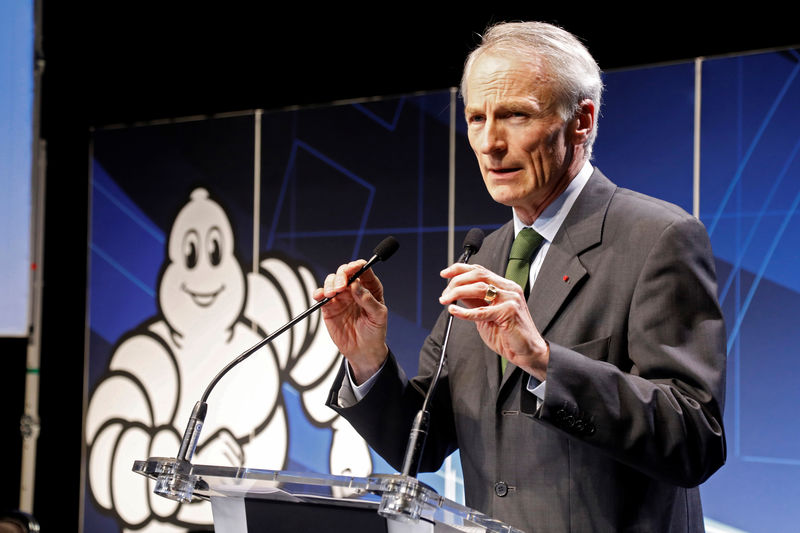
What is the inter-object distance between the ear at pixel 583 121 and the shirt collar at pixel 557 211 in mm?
75

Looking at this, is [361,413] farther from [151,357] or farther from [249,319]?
[151,357]

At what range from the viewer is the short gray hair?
165 cm

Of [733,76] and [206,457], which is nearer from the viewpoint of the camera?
[733,76]

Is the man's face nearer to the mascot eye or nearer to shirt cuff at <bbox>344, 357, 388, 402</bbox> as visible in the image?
shirt cuff at <bbox>344, 357, 388, 402</bbox>

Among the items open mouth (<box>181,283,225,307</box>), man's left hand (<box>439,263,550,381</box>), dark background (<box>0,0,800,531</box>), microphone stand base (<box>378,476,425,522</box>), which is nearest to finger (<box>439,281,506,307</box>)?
man's left hand (<box>439,263,550,381</box>)

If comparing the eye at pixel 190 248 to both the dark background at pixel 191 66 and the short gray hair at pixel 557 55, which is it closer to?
the dark background at pixel 191 66

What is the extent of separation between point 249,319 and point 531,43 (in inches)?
105

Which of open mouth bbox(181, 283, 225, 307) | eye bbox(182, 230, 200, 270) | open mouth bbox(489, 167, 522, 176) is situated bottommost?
open mouth bbox(181, 283, 225, 307)

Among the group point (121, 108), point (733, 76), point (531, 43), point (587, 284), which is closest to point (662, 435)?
point (587, 284)

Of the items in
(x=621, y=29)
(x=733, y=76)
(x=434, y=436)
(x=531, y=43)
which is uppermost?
(x=621, y=29)

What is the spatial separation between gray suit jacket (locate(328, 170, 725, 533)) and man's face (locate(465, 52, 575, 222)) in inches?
3.8

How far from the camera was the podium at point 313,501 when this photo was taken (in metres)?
1.10

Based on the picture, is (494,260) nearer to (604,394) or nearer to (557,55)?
(557,55)

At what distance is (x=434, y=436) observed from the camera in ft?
5.83
